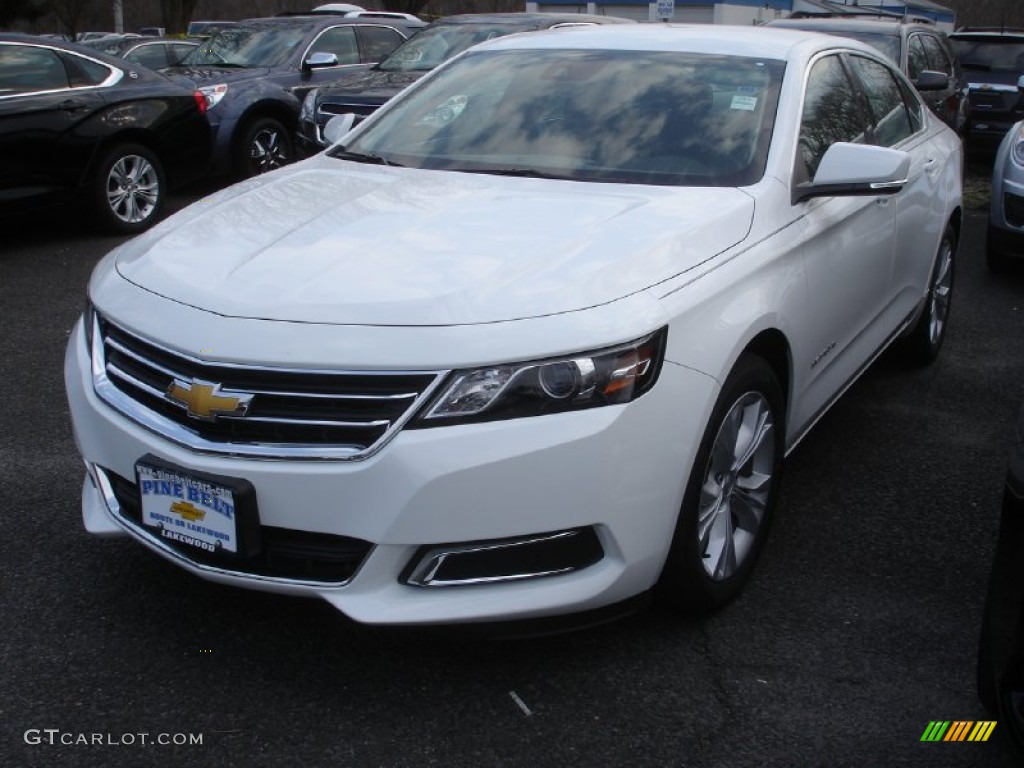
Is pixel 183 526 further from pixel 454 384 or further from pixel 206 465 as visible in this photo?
pixel 454 384

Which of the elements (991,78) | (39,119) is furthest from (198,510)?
(991,78)

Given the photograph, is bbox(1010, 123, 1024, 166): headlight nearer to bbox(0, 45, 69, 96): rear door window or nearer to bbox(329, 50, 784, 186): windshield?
bbox(329, 50, 784, 186): windshield

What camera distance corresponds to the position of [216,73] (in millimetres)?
10742

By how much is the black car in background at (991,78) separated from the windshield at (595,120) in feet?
33.0

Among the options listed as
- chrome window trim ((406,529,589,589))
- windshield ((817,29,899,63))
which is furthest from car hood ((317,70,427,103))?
chrome window trim ((406,529,589,589))

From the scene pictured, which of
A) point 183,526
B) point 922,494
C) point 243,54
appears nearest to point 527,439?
point 183,526

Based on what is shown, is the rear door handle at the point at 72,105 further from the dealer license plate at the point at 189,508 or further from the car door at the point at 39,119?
the dealer license plate at the point at 189,508

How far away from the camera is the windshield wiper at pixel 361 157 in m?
4.02

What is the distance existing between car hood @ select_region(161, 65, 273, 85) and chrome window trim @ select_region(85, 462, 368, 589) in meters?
7.94

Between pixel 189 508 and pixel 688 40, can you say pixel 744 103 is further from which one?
pixel 189 508

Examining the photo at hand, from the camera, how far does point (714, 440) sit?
293cm

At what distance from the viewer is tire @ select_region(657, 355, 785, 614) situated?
292 cm

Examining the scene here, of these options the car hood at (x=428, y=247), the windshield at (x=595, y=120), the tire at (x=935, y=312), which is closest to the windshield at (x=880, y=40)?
the tire at (x=935, y=312)

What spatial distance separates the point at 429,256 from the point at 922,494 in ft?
7.21
